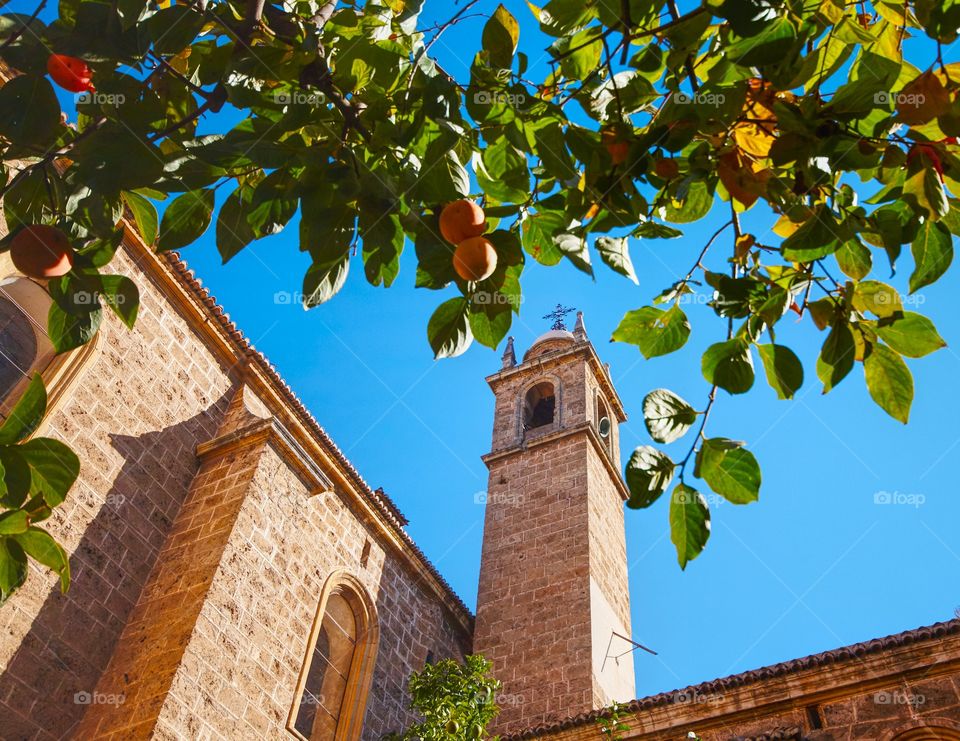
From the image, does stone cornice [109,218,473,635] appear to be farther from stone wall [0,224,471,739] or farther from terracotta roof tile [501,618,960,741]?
terracotta roof tile [501,618,960,741]

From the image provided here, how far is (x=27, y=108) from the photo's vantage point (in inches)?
67.2

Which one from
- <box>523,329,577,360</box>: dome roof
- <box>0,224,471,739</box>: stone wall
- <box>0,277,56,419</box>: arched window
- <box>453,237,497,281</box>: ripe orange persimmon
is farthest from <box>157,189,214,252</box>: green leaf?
<box>523,329,577,360</box>: dome roof

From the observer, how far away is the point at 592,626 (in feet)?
37.9

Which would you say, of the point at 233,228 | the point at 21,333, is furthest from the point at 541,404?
the point at 233,228

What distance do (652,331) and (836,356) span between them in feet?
1.23

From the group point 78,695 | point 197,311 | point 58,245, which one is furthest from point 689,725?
point 58,245

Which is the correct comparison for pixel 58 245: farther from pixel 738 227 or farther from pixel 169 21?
pixel 738 227

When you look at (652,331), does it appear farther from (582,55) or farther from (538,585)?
(538,585)

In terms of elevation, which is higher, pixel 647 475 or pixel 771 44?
pixel 771 44

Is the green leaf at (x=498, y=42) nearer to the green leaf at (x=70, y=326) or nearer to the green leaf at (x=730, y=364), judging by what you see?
the green leaf at (x=730, y=364)

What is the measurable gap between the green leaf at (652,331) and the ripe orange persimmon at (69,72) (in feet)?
4.41

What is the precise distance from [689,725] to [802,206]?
7.55m

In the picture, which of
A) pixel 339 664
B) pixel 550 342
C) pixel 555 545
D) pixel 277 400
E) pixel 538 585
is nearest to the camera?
pixel 339 664

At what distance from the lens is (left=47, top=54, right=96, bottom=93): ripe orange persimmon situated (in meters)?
1.86
